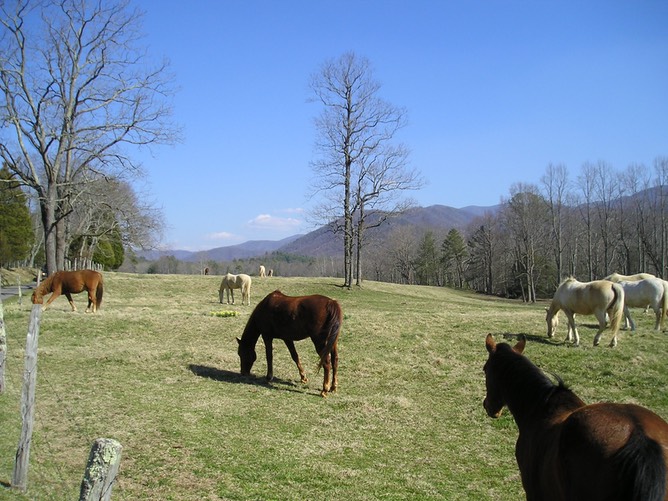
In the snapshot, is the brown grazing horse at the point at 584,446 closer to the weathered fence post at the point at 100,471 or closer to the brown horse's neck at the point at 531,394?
the brown horse's neck at the point at 531,394

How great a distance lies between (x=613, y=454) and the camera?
3.09 m

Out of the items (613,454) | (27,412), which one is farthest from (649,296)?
(27,412)

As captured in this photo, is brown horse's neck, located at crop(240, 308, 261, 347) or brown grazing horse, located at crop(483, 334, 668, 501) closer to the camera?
brown grazing horse, located at crop(483, 334, 668, 501)

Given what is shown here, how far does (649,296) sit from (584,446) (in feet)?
48.2

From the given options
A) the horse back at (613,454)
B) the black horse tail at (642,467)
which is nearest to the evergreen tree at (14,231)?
the horse back at (613,454)

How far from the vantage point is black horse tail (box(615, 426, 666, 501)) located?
9.28 ft

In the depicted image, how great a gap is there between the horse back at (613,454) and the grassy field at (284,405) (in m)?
3.10

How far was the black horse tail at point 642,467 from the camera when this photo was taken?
2828mm

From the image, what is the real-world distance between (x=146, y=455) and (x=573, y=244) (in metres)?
Result: 68.6

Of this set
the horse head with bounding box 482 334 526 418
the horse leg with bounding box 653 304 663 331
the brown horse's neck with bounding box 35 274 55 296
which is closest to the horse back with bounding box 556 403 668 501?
the horse head with bounding box 482 334 526 418

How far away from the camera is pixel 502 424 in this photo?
9.10 meters

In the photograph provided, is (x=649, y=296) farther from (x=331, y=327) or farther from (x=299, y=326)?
(x=299, y=326)

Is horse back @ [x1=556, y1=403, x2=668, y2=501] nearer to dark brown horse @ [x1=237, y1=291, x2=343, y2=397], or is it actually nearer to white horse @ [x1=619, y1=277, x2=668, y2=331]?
dark brown horse @ [x1=237, y1=291, x2=343, y2=397]

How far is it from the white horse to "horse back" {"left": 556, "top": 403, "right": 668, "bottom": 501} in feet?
46.5
